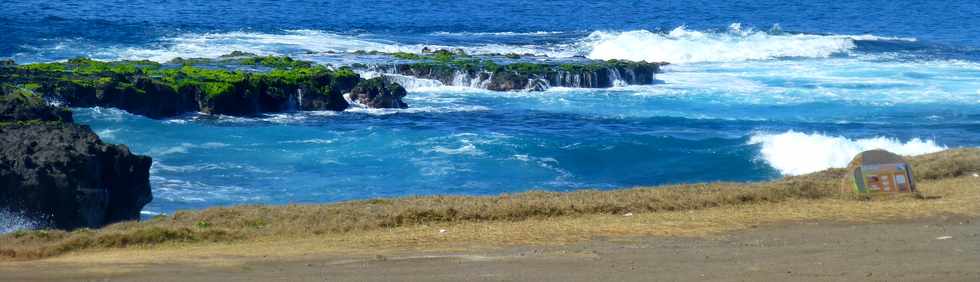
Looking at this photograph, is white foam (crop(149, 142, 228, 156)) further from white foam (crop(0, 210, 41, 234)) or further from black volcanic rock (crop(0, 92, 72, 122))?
white foam (crop(0, 210, 41, 234))

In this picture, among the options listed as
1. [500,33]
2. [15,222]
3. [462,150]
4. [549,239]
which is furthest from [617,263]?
[500,33]

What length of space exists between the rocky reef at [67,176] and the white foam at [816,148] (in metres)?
14.6

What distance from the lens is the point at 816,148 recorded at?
30453mm

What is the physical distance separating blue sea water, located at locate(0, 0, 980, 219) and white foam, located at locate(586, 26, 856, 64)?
15 cm

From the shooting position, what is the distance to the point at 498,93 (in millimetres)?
42125

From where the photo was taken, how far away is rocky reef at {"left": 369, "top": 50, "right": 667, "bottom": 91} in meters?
43.3

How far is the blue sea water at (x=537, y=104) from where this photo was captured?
1089 inches

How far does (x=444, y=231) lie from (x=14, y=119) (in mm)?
10173

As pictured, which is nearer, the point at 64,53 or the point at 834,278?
the point at 834,278

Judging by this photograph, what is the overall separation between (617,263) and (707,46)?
4746 cm

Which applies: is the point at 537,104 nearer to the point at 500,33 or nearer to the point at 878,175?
the point at 878,175

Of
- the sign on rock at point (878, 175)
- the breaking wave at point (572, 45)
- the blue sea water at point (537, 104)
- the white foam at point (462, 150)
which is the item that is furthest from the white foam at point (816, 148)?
the breaking wave at point (572, 45)

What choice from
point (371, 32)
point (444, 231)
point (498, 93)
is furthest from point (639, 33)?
point (444, 231)

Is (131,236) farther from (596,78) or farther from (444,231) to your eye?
(596,78)
